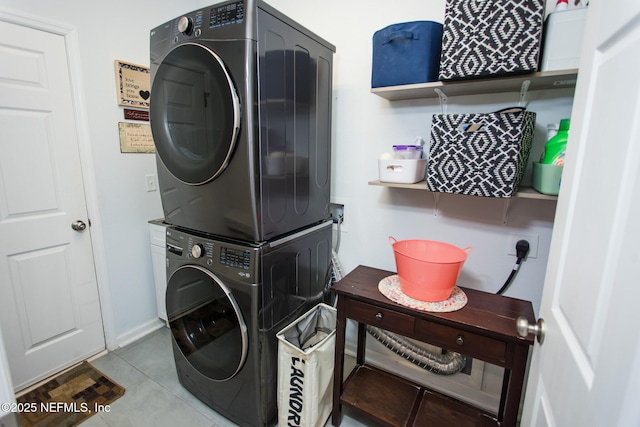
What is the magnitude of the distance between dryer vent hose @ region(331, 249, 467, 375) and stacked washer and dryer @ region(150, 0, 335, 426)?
1.69 ft

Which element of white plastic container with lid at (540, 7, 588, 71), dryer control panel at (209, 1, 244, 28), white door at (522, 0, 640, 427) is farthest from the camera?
dryer control panel at (209, 1, 244, 28)

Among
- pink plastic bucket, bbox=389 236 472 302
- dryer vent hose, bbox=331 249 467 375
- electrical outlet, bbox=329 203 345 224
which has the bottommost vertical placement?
dryer vent hose, bbox=331 249 467 375

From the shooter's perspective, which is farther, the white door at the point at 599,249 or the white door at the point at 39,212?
the white door at the point at 39,212

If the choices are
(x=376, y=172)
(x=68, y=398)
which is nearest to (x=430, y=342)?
(x=376, y=172)

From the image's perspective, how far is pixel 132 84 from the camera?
6.56 ft

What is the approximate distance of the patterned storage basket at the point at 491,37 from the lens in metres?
1.03

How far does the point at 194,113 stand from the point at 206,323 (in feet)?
3.37

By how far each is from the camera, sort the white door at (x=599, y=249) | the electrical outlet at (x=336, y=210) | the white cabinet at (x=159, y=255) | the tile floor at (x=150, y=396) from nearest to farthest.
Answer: the white door at (x=599, y=249), the tile floor at (x=150, y=396), the electrical outlet at (x=336, y=210), the white cabinet at (x=159, y=255)

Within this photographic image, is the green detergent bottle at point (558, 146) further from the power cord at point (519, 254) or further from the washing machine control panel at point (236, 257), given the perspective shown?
the washing machine control panel at point (236, 257)

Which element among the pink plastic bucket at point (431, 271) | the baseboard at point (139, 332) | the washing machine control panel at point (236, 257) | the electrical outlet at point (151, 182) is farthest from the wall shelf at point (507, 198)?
the baseboard at point (139, 332)

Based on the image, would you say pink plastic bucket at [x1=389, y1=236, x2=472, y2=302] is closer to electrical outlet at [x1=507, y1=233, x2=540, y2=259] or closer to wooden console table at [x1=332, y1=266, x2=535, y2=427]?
wooden console table at [x1=332, y1=266, x2=535, y2=427]

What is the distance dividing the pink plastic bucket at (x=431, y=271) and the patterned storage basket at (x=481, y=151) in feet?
0.91

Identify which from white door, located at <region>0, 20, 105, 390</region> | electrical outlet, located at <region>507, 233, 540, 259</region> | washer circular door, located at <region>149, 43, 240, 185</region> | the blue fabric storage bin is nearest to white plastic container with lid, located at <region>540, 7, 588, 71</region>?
the blue fabric storage bin

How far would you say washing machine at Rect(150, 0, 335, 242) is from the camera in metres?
1.15
